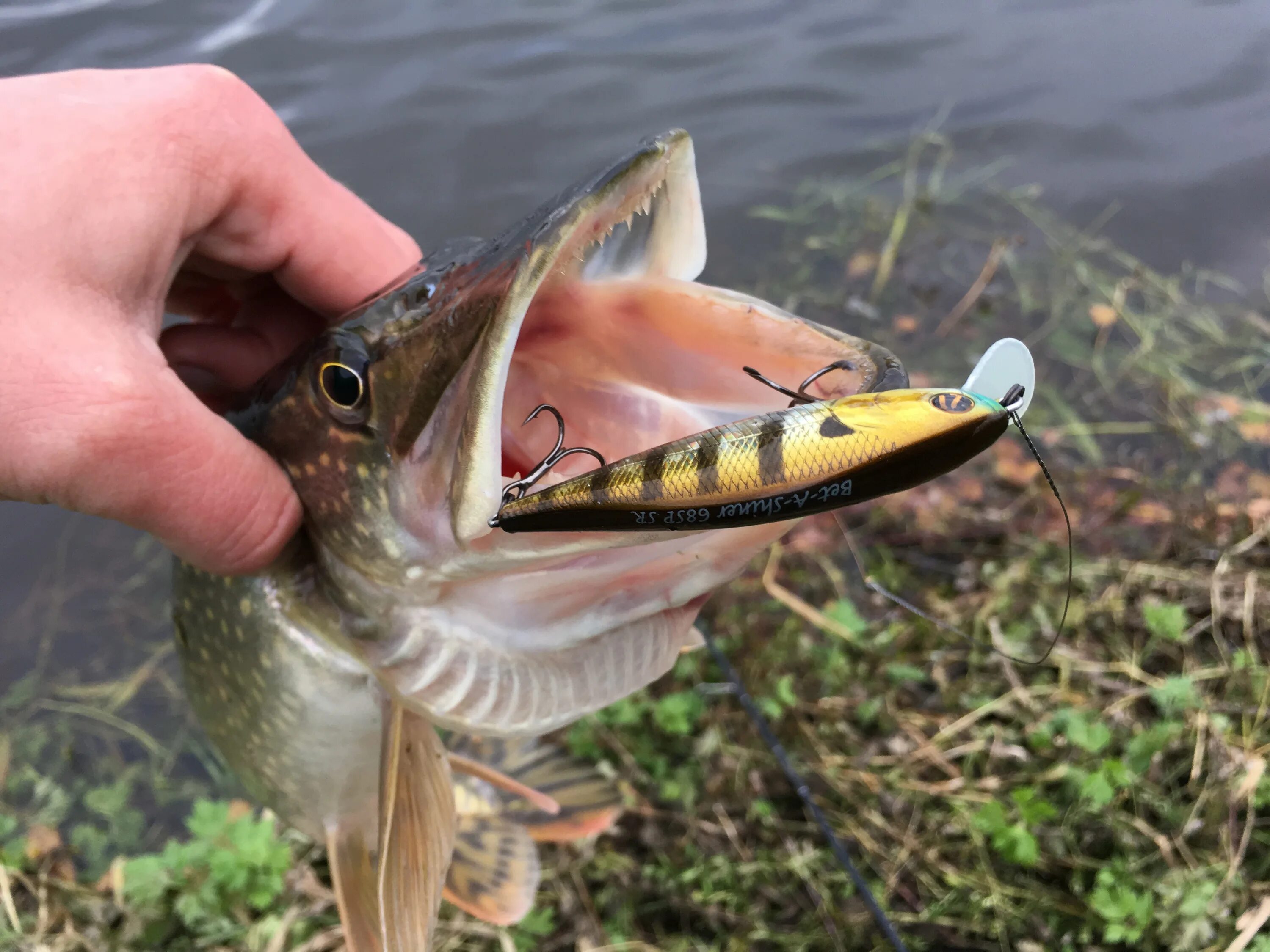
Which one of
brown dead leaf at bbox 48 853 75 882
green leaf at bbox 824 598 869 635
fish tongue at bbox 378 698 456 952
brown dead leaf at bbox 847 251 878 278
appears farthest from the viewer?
brown dead leaf at bbox 847 251 878 278

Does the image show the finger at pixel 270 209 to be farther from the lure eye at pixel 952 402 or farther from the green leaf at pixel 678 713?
the green leaf at pixel 678 713

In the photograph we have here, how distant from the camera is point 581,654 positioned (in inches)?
52.0

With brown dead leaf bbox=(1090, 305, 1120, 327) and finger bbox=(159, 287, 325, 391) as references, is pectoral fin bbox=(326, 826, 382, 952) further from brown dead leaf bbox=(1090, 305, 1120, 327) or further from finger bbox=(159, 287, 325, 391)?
brown dead leaf bbox=(1090, 305, 1120, 327)

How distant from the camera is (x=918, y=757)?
2334 millimetres

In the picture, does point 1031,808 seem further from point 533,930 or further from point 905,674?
point 533,930

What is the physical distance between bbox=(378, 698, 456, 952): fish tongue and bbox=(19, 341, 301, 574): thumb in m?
0.37

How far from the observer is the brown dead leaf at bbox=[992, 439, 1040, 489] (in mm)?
3195

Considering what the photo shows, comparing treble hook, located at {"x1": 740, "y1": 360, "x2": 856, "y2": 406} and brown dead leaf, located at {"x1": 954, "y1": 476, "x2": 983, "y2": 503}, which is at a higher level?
treble hook, located at {"x1": 740, "y1": 360, "x2": 856, "y2": 406}

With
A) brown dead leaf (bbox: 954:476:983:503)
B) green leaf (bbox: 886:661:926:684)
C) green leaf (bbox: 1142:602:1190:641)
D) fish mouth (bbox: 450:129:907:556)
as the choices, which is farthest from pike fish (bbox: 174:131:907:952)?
brown dead leaf (bbox: 954:476:983:503)

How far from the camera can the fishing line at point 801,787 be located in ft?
6.28

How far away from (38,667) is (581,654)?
2.81m

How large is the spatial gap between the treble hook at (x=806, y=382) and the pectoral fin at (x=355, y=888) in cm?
122

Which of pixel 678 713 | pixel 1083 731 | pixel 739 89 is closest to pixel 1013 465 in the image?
pixel 1083 731

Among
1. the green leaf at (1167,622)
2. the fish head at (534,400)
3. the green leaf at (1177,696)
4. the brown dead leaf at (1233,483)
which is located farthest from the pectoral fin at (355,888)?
the brown dead leaf at (1233,483)
